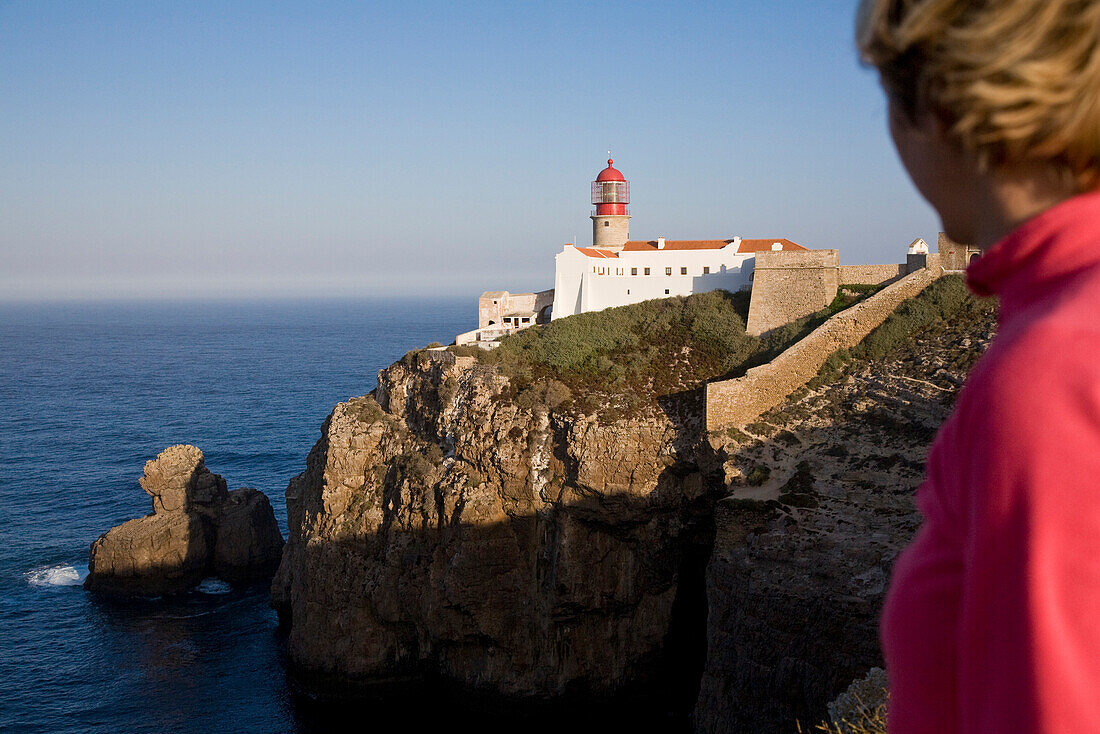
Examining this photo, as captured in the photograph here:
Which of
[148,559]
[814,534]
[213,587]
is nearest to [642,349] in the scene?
[814,534]

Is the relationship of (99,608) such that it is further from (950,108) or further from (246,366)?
(246,366)

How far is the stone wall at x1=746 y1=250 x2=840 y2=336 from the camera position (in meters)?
30.0

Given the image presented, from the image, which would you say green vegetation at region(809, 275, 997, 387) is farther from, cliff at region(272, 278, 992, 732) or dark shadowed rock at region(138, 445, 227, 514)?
dark shadowed rock at region(138, 445, 227, 514)

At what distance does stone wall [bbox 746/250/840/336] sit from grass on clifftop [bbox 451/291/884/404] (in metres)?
0.42

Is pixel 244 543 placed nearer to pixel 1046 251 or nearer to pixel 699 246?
pixel 699 246

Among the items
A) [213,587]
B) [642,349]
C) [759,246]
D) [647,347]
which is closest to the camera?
[642,349]

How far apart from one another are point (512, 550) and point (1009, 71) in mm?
22184

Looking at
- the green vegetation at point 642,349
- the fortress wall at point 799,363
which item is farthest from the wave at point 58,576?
the fortress wall at point 799,363

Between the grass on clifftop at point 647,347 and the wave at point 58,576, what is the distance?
1617cm

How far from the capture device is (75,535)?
1359 inches

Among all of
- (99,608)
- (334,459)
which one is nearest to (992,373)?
(334,459)

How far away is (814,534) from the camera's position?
58.6 ft

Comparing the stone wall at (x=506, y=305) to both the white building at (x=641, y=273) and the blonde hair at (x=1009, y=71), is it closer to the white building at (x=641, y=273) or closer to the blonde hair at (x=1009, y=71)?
the white building at (x=641, y=273)

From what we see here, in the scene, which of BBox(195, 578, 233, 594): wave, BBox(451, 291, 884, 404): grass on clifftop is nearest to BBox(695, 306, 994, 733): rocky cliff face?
BBox(451, 291, 884, 404): grass on clifftop
